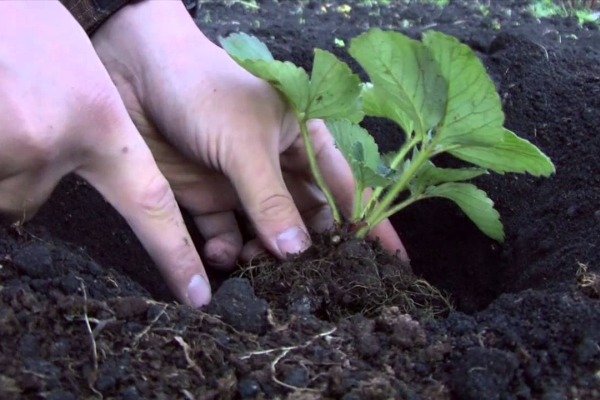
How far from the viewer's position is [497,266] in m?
1.47

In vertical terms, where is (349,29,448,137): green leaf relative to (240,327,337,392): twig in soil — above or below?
above

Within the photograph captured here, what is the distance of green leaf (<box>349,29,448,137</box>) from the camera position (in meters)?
0.95

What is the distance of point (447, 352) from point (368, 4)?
96.1 inches

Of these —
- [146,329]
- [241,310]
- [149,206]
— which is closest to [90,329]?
[146,329]

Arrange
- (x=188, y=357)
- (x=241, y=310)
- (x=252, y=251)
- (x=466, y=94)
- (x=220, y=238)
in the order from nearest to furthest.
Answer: (x=188, y=357)
(x=241, y=310)
(x=466, y=94)
(x=252, y=251)
(x=220, y=238)

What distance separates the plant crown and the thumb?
80 mm

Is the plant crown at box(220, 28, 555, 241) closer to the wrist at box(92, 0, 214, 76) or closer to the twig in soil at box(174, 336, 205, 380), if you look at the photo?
the wrist at box(92, 0, 214, 76)

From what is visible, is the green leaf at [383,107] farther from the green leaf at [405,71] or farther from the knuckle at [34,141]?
the knuckle at [34,141]

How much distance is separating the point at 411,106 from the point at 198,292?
464mm

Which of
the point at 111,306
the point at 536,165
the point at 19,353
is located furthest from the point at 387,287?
the point at 19,353

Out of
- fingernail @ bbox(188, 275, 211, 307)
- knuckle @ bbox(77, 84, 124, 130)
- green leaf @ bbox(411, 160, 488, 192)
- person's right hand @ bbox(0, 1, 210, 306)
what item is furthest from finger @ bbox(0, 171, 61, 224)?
green leaf @ bbox(411, 160, 488, 192)

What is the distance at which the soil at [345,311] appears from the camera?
0.73 m

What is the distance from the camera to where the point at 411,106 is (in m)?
1.04

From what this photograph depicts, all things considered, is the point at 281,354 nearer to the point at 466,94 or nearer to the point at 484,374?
the point at 484,374
